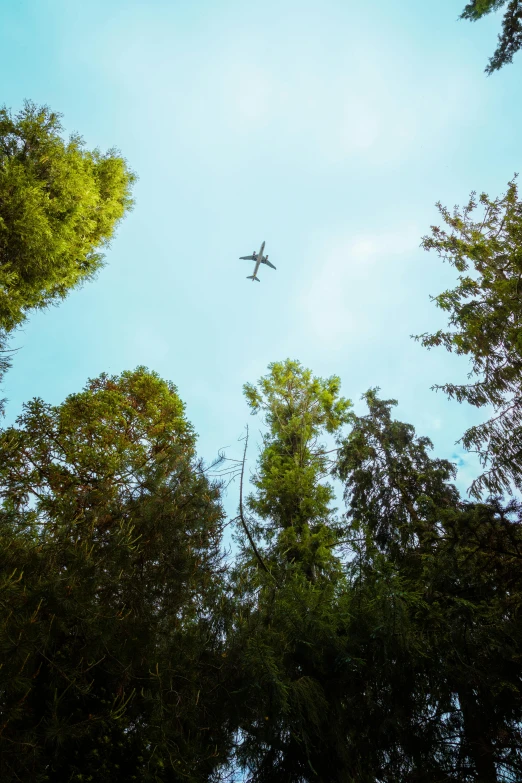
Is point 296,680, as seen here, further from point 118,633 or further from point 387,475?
point 387,475

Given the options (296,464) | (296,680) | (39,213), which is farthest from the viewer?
(296,464)

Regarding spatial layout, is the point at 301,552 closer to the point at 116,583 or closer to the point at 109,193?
the point at 116,583

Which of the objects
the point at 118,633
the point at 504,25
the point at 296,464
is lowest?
the point at 118,633

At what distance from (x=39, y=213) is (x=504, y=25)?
1059 cm

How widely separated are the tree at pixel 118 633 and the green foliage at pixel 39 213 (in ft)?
17.5

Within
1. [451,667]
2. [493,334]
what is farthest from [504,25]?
[451,667]

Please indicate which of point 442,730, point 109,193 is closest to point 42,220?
point 109,193

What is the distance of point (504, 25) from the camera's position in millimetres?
9125

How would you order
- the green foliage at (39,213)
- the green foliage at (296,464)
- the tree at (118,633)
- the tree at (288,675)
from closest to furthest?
the tree at (118,633) < the tree at (288,675) < the green foliage at (39,213) < the green foliage at (296,464)

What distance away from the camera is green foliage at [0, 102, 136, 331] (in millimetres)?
7645

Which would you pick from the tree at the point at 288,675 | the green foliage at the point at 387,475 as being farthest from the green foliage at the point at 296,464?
the tree at the point at 288,675

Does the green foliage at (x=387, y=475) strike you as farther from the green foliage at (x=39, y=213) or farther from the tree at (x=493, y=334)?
the green foliage at (x=39, y=213)

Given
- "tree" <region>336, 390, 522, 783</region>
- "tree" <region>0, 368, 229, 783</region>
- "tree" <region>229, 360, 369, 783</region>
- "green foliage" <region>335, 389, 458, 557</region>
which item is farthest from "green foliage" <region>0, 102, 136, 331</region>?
"green foliage" <region>335, 389, 458, 557</region>

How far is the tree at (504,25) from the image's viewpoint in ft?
29.5
